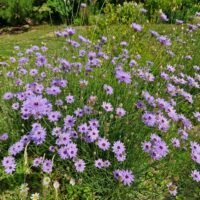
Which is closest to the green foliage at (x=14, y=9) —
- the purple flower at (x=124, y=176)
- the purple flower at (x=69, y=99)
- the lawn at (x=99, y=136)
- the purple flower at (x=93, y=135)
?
the lawn at (x=99, y=136)

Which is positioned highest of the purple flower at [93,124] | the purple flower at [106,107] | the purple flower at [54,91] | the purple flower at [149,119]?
the purple flower at [54,91]

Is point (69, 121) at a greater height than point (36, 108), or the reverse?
point (36, 108)

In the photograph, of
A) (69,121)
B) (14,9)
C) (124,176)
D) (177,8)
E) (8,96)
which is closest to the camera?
(124,176)

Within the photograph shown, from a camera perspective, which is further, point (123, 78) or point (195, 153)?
point (123, 78)

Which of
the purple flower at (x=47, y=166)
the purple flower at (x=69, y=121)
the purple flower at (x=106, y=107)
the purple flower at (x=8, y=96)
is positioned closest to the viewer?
the purple flower at (x=47, y=166)

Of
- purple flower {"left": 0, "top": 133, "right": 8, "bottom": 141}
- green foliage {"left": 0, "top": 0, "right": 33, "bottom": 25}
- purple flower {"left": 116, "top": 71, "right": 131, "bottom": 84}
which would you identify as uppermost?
purple flower {"left": 116, "top": 71, "right": 131, "bottom": 84}

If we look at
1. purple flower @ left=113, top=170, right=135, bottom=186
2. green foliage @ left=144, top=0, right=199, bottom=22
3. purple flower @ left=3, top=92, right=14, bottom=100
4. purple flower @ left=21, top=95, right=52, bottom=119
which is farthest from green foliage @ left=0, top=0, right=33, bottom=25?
purple flower @ left=113, top=170, right=135, bottom=186

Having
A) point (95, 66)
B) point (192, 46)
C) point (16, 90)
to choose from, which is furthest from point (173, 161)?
point (192, 46)

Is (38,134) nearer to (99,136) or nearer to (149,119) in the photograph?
(99,136)

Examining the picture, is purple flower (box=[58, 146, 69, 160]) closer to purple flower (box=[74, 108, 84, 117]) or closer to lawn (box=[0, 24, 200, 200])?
lawn (box=[0, 24, 200, 200])

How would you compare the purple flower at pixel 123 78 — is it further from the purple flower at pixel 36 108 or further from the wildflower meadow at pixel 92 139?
the purple flower at pixel 36 108

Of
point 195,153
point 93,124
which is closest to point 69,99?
point 93,124

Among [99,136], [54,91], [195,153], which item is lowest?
[195,153]

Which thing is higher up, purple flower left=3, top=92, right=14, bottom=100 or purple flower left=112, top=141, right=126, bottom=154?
purple flower left=3, top=92, right=14, bottom=100
